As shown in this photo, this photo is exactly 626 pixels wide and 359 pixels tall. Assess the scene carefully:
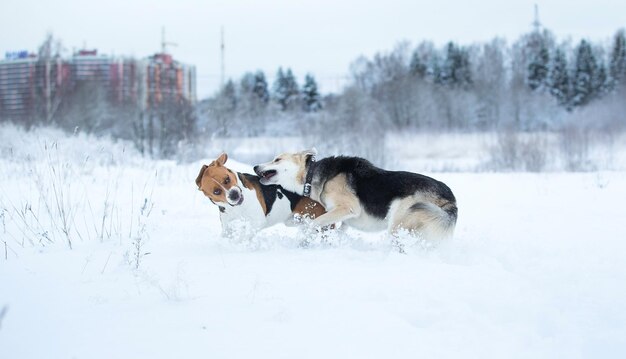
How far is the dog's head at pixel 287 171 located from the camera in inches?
206

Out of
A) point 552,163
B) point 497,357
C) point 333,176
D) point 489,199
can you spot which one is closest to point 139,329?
point 497,357

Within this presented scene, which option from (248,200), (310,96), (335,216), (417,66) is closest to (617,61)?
(417,66)

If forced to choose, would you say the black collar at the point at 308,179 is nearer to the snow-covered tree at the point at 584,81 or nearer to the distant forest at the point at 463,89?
the distant forest at the point at 463,89

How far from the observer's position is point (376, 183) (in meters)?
4.93

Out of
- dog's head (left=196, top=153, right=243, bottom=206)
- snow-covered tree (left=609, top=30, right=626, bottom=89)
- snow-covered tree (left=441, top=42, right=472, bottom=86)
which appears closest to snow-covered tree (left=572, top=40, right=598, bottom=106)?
snow-covered tree (left=609, top=30, right=626, bottom=89)

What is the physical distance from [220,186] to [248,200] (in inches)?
12.9

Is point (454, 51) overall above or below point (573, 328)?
above

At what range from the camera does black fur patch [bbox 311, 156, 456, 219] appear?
4824 mm

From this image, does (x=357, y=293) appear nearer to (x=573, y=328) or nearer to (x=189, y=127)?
(x=573, y=328)

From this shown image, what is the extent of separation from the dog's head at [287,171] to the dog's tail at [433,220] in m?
1.23

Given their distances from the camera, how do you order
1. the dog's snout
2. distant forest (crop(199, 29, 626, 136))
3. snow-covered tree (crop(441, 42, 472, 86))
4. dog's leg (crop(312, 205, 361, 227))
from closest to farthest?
1. the dog's snout
2. dog's leg (crop(312, 205, 361, 227))
3. distant forest (crop(199, 29, 626, 136))
4. snow-covered tree (crop(441, 42, 472, 86))

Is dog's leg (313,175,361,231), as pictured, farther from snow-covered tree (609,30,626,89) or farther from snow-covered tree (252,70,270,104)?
snow-covered tree (252,70,270,104)

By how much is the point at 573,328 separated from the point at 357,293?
1194 millimetres

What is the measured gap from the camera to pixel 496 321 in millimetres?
2865
